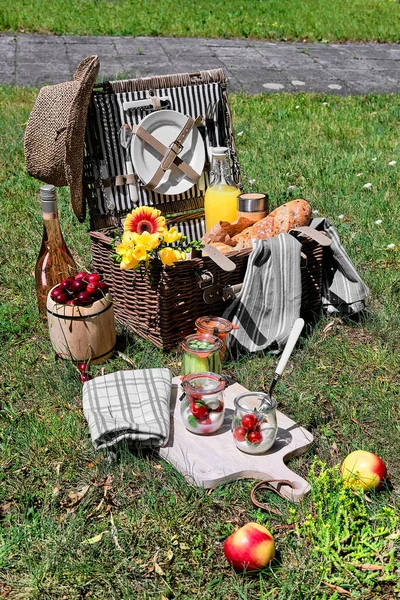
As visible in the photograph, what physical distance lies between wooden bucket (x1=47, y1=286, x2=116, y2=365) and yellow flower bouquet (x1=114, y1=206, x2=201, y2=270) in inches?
8.7

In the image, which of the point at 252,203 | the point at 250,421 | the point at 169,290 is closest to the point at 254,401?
the point at 250,421

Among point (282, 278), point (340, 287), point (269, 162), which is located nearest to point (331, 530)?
point (282, 278)

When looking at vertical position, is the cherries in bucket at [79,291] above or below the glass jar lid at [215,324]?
above

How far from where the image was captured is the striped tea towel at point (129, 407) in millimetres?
2334

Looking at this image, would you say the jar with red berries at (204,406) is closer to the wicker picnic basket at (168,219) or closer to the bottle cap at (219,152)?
the wicker picnic basket at (168,219)

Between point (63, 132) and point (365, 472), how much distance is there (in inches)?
76.3

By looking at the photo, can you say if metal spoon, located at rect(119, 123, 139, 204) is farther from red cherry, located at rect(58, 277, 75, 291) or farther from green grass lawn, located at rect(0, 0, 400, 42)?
green grass lawn, located at rect(0, 0, 400, 42)

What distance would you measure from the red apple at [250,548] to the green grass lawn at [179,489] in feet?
0.15

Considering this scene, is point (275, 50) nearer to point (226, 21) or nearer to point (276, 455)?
point (226, 21)

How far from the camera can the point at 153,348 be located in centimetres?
302

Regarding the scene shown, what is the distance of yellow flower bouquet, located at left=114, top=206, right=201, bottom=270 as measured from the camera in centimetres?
270

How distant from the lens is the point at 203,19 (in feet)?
31.4

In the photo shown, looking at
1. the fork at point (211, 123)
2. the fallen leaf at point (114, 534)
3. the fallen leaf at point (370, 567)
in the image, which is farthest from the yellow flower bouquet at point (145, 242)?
the fallen leaf at point (370, 567)

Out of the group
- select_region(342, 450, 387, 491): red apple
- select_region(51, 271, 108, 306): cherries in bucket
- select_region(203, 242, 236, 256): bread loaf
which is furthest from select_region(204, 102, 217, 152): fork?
select_region(342, 450, 387, 491): red apple
